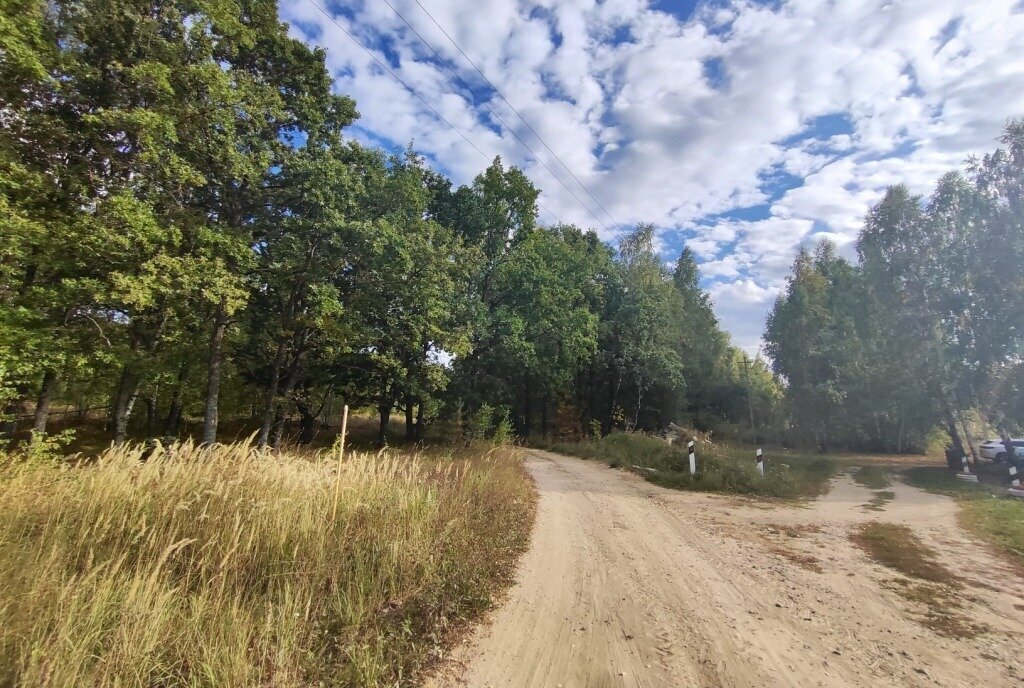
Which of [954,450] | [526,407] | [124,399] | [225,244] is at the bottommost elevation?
[124,399]

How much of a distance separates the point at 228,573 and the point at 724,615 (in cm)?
456

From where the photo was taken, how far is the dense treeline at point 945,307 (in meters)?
19.4

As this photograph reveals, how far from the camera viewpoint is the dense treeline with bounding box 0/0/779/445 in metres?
10.0

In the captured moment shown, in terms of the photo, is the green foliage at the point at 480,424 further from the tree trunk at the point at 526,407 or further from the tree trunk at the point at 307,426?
the tree trunk at the point at 526,407

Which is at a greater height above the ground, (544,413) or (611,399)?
(611,399)

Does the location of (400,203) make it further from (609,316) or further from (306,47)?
(609,316)

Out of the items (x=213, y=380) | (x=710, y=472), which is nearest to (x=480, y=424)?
(x=710, y=472)

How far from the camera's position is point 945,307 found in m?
21.0

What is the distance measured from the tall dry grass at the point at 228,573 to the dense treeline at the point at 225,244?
4.80m

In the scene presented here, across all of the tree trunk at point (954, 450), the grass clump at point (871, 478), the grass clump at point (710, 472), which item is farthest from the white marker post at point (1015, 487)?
the grass clump at point (710, 472)

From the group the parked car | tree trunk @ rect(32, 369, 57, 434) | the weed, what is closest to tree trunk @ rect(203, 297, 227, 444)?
tree trunk @ rect(32, 369, 57, 434)

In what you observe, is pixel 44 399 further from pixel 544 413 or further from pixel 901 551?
pixel 544 413

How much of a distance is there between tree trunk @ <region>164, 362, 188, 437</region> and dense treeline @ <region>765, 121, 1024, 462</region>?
32351 millimetres

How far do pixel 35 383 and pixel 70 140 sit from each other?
5928 millimetres
